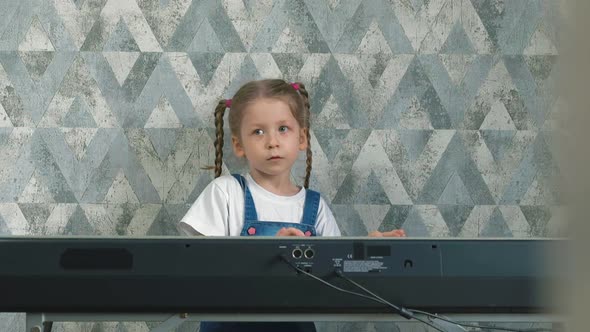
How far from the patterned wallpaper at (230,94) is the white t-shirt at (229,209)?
0.31 metres

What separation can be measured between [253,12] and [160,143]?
0.45 m

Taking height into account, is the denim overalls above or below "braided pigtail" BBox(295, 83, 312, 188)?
below

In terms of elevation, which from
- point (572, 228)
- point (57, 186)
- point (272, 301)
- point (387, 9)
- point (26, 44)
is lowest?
point (572, 228)

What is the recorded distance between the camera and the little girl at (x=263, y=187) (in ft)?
6.47

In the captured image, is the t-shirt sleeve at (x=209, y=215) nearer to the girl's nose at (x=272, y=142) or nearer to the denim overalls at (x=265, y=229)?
the denim overalls at (x=265, y=229)

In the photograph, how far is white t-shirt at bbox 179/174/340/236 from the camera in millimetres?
1972

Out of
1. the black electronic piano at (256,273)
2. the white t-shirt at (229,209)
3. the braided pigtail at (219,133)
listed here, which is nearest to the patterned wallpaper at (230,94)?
the braided pigtail at (219,133)

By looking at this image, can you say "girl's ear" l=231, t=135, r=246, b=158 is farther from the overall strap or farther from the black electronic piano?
the black electronic piano

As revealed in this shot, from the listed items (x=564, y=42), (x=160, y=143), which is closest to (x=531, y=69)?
(x=160, y=143)

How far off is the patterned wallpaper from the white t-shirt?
0.31m

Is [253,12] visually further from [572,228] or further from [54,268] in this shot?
[572,228]

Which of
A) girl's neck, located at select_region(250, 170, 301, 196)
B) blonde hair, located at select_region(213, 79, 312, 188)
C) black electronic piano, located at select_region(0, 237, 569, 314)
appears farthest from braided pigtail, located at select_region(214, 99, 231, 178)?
black electronic piano, located at select_region(0, 237, 569, 314)

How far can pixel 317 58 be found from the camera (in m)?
2.33

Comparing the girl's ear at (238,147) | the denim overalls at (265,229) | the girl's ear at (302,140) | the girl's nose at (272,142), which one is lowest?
the denim overalls at (265,229)
